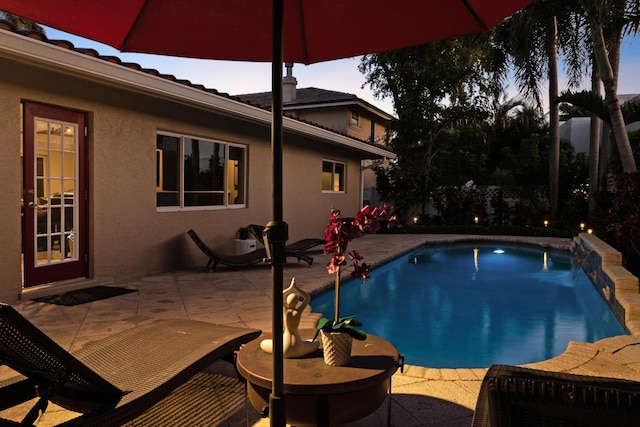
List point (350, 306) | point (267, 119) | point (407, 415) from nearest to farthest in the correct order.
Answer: point (407, 415)
point (350, 306)
point (267, 119)

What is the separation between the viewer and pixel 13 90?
5.85 meters

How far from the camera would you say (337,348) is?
7.99ft

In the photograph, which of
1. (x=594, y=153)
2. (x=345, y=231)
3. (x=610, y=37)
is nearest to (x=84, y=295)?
(x=345, y=231)

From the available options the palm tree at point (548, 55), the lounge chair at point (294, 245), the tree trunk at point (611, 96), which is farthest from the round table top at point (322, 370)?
the palm tree at point (548, 55)

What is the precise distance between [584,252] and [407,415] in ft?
31.0

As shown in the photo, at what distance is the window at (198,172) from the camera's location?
8.56 meters

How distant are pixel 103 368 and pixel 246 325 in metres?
2.32

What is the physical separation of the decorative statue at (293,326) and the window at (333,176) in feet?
39.4

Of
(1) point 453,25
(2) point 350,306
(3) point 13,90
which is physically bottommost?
(2) point 350,306

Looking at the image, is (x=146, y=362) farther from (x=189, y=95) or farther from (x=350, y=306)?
(x=189, y=95)

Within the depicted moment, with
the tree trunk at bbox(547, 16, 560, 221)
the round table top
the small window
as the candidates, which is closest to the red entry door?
the round table top

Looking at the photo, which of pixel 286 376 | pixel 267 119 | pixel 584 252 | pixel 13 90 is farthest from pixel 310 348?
pixel 584 252

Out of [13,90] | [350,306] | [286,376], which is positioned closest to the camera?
[286,376]

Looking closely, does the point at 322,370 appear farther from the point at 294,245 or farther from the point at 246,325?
the point at 294,245
